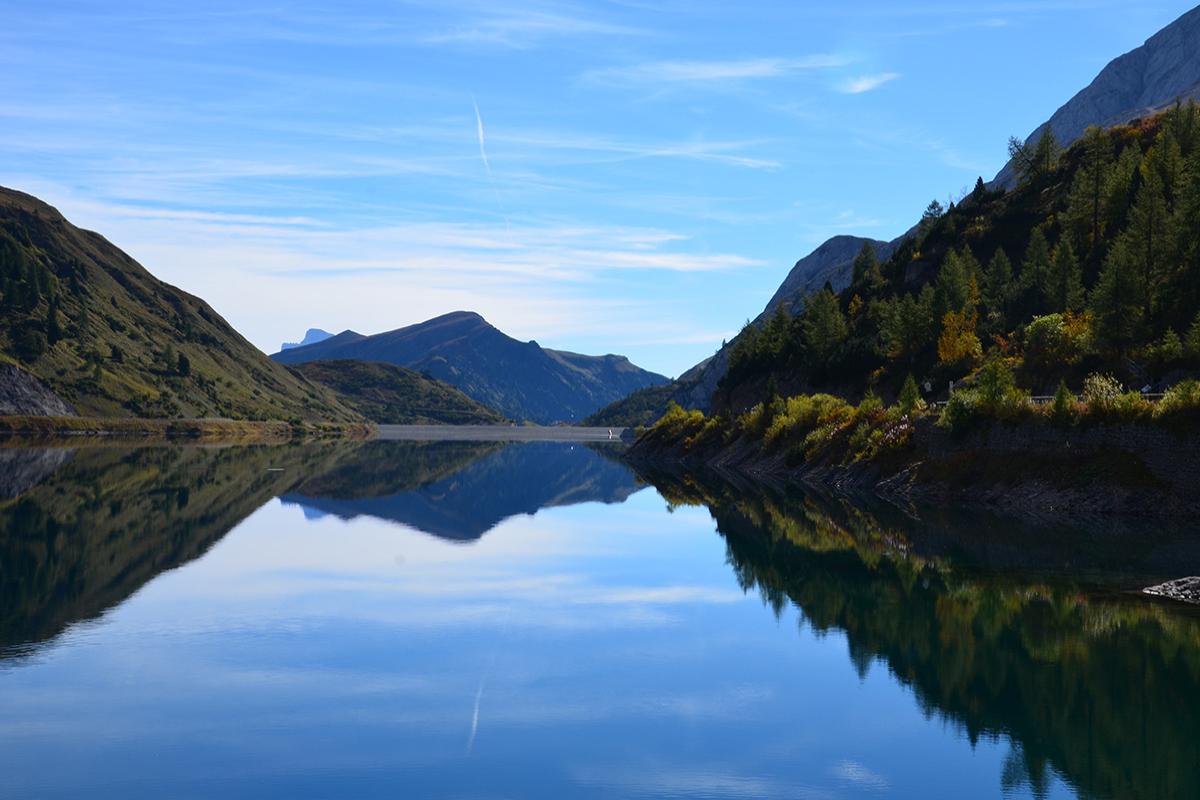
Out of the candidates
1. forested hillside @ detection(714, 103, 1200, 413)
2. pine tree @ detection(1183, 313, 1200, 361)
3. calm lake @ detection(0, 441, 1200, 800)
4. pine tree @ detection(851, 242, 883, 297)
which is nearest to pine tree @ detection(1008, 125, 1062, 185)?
forested hillside @ detection(714, 103, 1200, 413)

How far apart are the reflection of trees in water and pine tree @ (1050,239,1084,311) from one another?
231ft

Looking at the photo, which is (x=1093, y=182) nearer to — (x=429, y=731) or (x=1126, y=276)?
(x=1126, y=276)

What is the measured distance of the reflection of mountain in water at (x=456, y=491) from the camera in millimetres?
85000

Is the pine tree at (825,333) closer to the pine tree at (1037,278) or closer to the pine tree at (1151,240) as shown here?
the pine tree at (1037,278)

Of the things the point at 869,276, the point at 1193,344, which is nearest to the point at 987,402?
the point at 1193,344

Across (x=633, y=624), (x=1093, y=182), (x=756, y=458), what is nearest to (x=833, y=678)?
(x=633, y=624)

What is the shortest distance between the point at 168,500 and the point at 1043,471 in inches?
2652

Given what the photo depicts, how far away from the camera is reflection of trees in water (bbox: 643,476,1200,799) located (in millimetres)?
22234

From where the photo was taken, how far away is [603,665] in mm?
31656

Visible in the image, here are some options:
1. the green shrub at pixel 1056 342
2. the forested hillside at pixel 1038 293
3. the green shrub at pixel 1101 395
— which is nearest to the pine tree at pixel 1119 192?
the forested hillside at pixel 1038 293

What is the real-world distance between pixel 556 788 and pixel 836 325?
5654 inches

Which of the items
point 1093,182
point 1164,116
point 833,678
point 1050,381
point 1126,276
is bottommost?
point 833,678

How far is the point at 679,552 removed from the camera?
6159cm

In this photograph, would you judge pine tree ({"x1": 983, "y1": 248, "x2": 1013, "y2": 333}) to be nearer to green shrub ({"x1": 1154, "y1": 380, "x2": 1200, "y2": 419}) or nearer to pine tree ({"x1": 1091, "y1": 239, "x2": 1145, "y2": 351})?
pine tree ({"x1": 1091, "y1": 239, "x2": 1145, "y2": 351})
